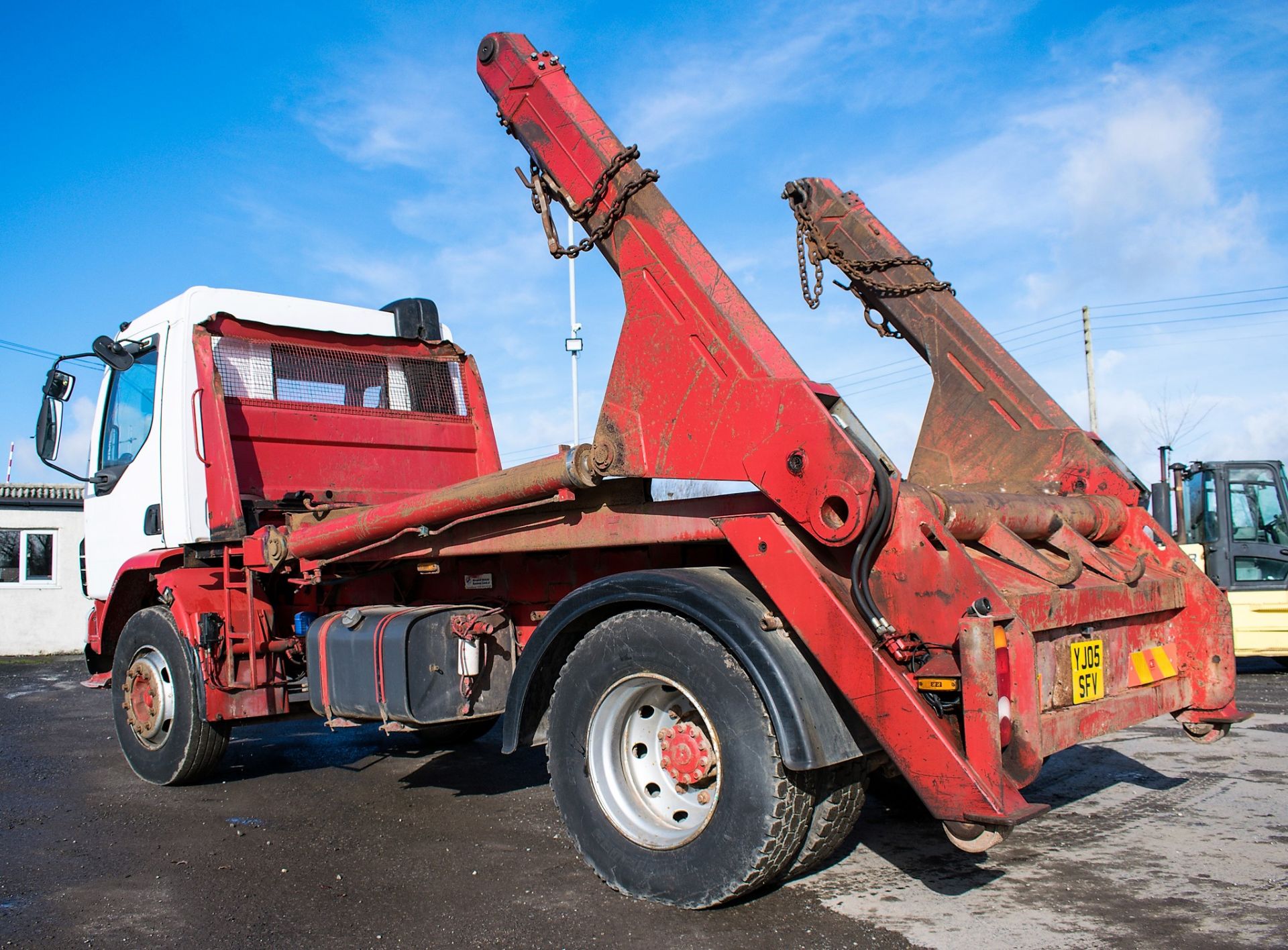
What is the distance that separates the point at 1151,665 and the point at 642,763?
201cm

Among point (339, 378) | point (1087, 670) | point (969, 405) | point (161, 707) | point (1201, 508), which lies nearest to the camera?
point (1087, 670)

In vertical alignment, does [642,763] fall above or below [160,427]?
below

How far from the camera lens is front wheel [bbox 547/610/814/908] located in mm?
3334

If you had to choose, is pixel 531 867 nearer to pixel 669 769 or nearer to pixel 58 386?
pixel 669 769

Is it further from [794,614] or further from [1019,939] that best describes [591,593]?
[1019,939]

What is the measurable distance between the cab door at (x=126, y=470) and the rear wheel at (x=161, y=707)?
1.76 ft

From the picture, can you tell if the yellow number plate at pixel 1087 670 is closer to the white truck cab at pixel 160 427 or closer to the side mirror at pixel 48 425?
the white truck cab at pixel 160 427

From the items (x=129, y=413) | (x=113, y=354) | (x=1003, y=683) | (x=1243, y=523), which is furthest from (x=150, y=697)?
(x=1243, y=523)

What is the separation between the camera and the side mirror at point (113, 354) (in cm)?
633

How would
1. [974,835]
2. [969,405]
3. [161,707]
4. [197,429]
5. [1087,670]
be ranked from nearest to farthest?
[974,835]
[1087,670]
[969,405]
[197,429]
[161,707]

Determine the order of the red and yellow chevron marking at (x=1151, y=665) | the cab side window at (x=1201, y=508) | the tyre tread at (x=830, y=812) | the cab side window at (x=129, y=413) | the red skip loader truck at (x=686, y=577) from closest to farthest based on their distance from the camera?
the red skip loader truck at (x=686, y=577) < the tyre tread at (x=830, y=812) < the red and yellow chevron marking at (x=1151, y=665) < the cab side window at (x=129, y=413) < the cab side window at (x=1201, y=508)

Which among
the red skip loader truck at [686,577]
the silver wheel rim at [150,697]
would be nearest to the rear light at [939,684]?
the red skip loader truck at [686,577]

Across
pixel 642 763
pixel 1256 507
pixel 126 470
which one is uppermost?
pixel 126 470

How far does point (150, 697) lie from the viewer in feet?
20.2
